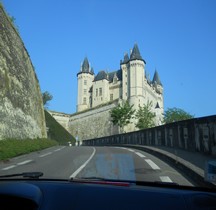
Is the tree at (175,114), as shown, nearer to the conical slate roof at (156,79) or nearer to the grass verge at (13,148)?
the conical slate roof at (156,79)

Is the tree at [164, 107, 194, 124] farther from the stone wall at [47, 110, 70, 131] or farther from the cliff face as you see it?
the cliff face

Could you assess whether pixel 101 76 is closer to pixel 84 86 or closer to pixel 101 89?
pixel 101 89

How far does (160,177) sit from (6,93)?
18.0 meters

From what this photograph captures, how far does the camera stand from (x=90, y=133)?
104188mm

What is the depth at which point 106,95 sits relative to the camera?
411ft

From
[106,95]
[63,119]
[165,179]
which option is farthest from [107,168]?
[106,95]

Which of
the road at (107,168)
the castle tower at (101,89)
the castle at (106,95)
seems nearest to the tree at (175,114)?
the castle at (106,95)

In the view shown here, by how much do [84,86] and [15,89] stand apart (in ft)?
349

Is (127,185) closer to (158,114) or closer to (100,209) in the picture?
(100,209)

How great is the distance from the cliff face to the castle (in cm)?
6467

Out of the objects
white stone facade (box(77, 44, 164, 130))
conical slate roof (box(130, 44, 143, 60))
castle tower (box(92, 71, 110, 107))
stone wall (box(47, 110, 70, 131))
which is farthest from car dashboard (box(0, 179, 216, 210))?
castle tower (box(92, 71, 110, 107))

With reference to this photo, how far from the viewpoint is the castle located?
102 m

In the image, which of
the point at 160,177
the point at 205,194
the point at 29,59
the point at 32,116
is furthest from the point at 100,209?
the point at 29,59

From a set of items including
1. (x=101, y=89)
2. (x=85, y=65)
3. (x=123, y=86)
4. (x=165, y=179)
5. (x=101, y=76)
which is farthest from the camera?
(x=85, y=65)
